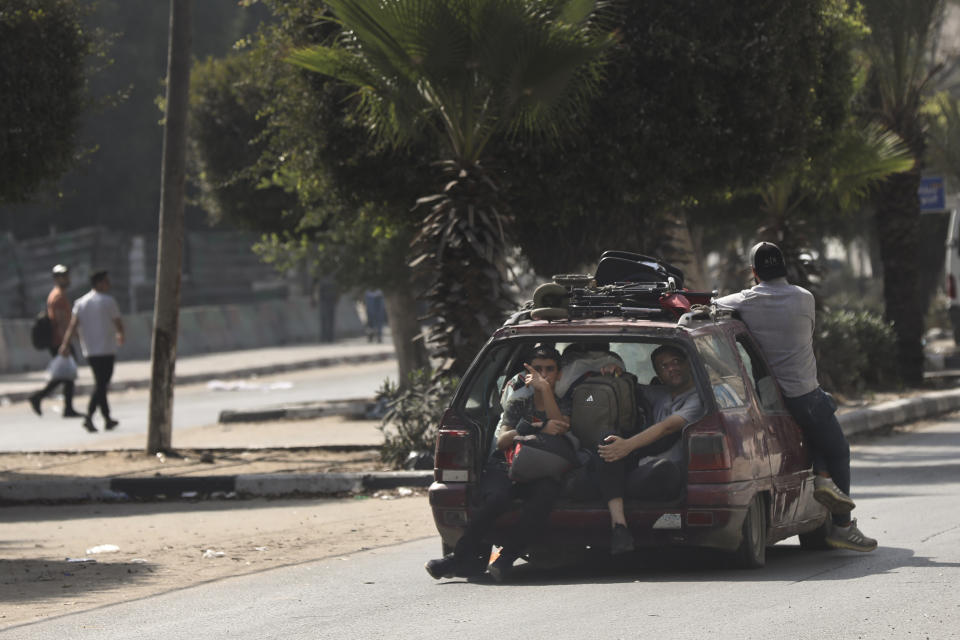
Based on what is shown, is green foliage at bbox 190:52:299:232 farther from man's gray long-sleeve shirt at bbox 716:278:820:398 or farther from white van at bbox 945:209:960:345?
man's gray long-sleeve shirt at bbox 716:278:820:398

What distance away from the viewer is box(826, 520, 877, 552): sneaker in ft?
29.5

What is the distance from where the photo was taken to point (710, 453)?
7996 mm

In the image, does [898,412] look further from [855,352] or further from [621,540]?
[621,540]

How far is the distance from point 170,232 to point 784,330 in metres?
7.91

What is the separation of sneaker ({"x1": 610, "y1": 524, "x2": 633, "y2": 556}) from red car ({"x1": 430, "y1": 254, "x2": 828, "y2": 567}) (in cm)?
11

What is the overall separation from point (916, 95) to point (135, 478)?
518 inches

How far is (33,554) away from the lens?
1037cm

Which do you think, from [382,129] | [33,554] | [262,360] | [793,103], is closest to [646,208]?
[793,103]

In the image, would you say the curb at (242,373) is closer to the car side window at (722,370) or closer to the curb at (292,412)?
the curb at (292,412)

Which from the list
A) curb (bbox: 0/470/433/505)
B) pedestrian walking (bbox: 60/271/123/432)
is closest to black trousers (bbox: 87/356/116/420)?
pedestrian walking (bbox: 60/271/123/432)

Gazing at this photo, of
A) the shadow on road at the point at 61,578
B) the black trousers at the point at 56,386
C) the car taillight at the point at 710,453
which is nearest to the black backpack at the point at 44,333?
the black trousers at the point at 56,386

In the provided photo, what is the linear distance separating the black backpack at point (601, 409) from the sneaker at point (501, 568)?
0.73 meters

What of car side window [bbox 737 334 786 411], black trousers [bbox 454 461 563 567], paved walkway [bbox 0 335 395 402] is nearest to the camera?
black trousers [bbox 454 461 563 567]

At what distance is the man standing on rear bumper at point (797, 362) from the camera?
9.08 metres
